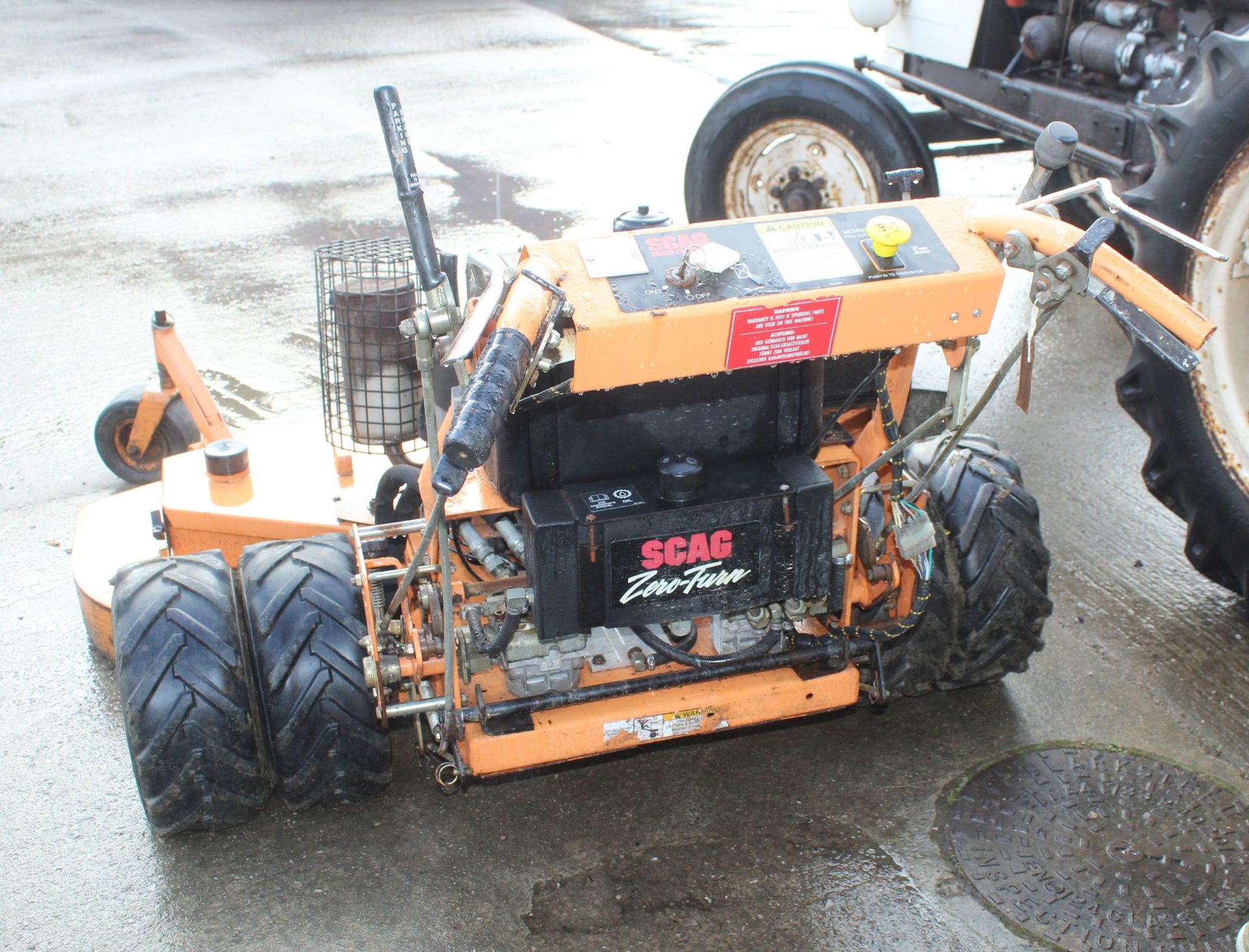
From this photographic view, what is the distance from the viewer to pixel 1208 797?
3408 mm

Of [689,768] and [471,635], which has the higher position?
[471,635]

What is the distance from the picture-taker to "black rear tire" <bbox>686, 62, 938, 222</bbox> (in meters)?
5.32

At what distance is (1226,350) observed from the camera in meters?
3.83

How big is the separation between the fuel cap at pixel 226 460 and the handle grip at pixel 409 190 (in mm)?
1412

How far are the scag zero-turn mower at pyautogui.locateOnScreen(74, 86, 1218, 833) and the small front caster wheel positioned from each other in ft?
4.75

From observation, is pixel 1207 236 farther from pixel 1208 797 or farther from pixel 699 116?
pixel 699 116

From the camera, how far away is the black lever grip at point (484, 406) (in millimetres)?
2150

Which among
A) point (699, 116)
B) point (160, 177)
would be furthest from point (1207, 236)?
point (160, 177)

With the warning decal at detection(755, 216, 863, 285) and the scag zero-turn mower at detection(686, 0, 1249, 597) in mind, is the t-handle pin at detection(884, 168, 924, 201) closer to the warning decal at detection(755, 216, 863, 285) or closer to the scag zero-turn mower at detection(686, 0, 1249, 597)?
the warning decal at detection(755, 216, 863, 285)

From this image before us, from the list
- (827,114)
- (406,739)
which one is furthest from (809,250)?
(827,114)

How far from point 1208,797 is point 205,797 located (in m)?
2.55

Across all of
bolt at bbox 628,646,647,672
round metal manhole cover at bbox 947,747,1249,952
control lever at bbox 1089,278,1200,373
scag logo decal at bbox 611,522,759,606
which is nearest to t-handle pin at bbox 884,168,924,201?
control lever at bbox 1089,278,1200,373

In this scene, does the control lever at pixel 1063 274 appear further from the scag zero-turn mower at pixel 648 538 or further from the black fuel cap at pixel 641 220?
the black fuel cap at pixel 641 220

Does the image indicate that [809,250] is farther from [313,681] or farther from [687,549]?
[313,681]
